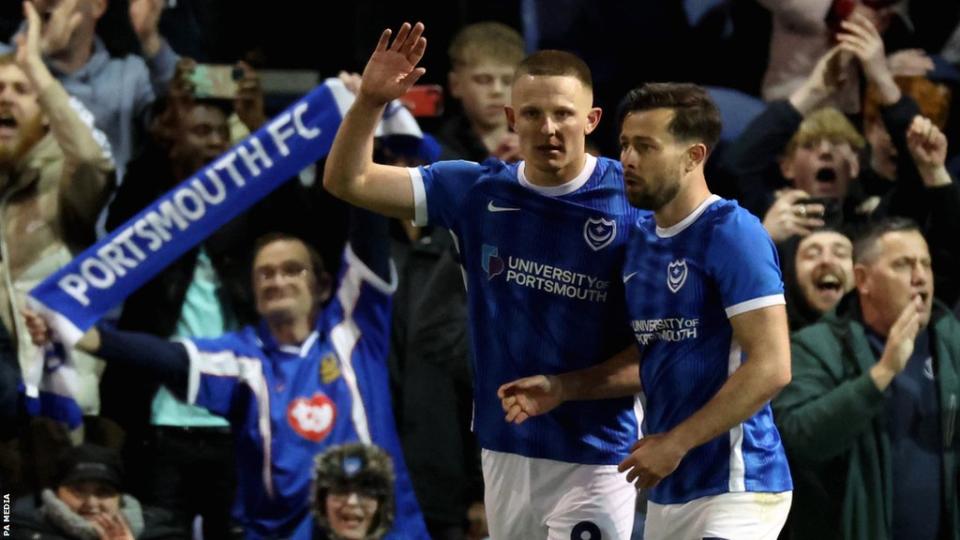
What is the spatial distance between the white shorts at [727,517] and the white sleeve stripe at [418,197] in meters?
0.97

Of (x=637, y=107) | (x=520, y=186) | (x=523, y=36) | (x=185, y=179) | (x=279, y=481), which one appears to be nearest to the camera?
(x=637, y=107)

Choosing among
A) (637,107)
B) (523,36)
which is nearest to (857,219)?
(523,36)

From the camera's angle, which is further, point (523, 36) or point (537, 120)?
point (523, 36)

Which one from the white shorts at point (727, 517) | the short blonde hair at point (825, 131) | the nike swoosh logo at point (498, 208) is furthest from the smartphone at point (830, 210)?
the white shorts at point (727, 517)

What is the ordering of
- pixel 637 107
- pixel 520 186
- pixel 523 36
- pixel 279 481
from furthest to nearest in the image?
pixel 523 36, pixel 279 481, pixel 520 186, pixel 637 107

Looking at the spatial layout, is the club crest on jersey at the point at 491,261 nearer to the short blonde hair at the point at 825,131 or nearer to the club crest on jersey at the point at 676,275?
the club crest on jersey at the point at 676,275

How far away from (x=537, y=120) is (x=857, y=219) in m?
2.80

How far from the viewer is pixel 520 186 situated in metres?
4.50

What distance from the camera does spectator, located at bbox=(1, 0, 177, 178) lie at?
6.77 m

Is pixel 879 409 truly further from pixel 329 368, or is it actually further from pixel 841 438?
pixel 329 368

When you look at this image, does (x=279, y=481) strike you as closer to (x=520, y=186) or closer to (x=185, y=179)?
(x=185, y=179)

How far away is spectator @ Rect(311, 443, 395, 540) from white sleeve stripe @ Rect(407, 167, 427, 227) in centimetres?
189

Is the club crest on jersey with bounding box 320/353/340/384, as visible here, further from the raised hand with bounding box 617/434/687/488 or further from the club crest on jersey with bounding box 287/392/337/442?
the raised hand with bounding box 617/434/687/488


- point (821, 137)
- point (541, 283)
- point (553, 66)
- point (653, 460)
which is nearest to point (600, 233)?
point (541, 283)
